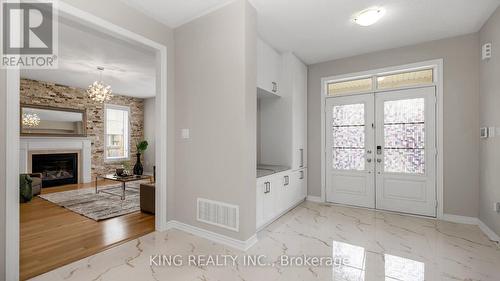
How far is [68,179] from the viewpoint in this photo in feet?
21.0

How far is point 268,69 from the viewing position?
3816 millimetres

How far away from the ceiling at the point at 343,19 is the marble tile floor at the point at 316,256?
2813mm

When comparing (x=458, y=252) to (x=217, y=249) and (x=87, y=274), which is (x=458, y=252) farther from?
(x=87, y=274)

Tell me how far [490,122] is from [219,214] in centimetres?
362

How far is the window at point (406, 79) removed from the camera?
3.74 meters

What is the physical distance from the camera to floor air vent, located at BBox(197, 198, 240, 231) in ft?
8.72

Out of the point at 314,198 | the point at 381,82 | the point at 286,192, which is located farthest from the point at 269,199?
the point at 381,82

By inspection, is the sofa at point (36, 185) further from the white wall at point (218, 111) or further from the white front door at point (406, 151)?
the white front door at point (406, 151)

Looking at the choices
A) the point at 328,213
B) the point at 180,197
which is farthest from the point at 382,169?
the point at 180,197

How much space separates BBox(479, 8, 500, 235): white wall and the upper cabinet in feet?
9.30

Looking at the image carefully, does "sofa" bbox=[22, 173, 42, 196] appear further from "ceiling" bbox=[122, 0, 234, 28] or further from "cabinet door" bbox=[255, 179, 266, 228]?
"cabinet door" bbox=[255, 179, 266, 228]

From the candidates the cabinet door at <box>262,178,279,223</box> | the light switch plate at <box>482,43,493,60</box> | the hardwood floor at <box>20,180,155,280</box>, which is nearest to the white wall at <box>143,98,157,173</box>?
the hardwood floor at <box>20,180,155,280</box>

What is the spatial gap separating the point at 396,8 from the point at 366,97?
1607 millimetres

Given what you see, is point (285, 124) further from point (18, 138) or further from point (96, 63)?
point (96, 63)
